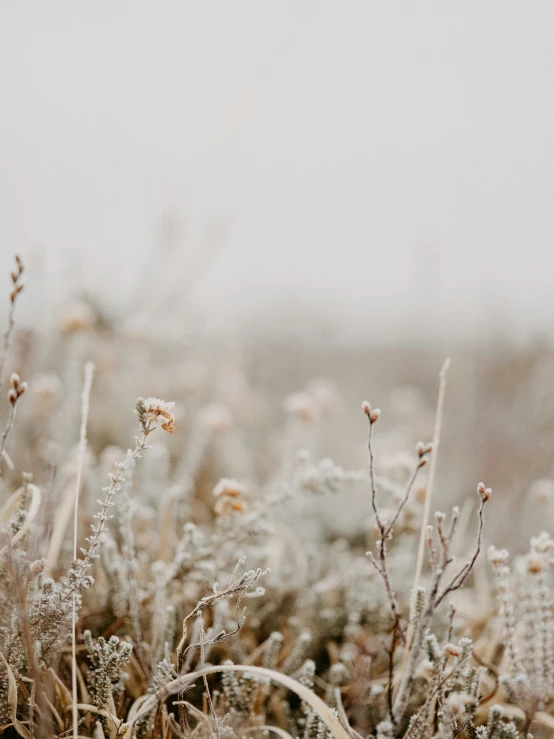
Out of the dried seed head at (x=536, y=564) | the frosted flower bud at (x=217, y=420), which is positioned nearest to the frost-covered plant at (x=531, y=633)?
the dried seed head at (x=536, y=564)

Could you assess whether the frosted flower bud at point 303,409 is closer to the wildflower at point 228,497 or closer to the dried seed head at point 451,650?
the wildflower at point 228,497

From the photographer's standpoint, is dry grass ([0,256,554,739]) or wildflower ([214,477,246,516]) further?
wildflower ([214,477,246,516])

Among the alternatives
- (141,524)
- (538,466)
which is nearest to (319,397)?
(141,524)

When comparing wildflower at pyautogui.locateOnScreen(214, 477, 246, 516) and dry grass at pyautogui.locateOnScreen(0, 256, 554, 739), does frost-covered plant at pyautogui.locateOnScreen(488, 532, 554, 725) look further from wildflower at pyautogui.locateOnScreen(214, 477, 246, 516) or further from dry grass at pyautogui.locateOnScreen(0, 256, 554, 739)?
wildflower at pyautogui.locateOnScreen(214, 477, 246, 516)

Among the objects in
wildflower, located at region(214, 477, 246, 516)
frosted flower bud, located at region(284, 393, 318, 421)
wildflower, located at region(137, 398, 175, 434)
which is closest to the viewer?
wildflower, located at region(137, 398, 175, 434)

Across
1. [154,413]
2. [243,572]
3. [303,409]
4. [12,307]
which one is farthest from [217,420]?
[154,413]

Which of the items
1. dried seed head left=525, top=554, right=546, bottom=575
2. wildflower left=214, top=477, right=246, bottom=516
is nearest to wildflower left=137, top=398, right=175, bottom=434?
wildflower left=214, top=477, right=246, bottom=516

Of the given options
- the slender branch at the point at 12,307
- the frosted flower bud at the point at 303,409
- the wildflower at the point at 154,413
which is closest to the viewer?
the wildflower at the point at 154,413

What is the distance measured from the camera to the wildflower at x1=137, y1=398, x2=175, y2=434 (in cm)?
90

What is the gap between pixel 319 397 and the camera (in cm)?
234

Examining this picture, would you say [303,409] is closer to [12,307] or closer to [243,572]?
[243,572]

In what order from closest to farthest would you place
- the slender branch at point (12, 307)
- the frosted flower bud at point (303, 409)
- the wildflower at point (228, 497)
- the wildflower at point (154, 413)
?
the wildflower at point (154, 413), the slender branch at point (12, 307), the wildflower at point (228, 497), the frosted flower bud at point (303, 409)

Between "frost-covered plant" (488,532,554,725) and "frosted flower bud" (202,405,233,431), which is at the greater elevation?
"frosted flower bud" (202,405,233,431)

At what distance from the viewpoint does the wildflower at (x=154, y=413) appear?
0.90 meters
